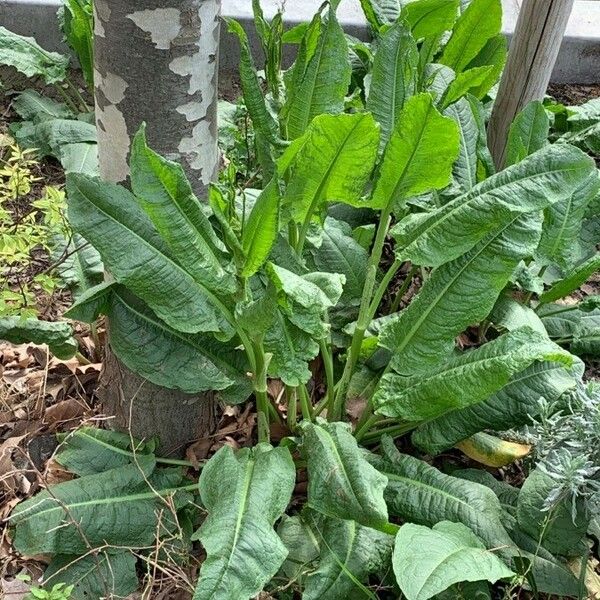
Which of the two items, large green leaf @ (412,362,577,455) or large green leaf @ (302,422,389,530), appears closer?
large green leaf @ (302,422,389,530)

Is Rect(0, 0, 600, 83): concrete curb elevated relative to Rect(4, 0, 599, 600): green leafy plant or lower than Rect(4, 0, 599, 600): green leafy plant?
elevated

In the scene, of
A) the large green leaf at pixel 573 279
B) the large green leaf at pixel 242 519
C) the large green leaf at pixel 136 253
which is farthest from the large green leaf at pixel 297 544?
the large green leaf at pixel 573 279

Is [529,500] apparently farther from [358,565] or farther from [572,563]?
[358,565]

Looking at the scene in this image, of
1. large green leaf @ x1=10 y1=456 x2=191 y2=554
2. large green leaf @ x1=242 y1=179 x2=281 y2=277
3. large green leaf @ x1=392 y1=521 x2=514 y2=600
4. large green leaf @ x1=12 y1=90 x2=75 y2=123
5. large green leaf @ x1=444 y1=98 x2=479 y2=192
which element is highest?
large green leaf @ x1=444 y1=98 x2=479 y2=192

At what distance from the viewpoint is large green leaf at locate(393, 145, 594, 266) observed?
6.16 feet

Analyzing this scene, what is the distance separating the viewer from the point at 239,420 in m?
2.43

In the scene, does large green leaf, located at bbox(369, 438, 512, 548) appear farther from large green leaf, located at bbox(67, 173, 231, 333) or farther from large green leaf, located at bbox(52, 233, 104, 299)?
large green leaf, located at bbox(52, 233, 104, 299)

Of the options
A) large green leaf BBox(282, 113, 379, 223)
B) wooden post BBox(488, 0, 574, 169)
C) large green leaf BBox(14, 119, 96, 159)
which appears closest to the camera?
large green leaf BBox(282, 113, 379, 223)

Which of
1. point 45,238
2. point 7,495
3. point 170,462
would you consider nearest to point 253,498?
point 170,462

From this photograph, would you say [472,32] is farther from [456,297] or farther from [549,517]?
[549,517]

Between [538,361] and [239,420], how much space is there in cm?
88

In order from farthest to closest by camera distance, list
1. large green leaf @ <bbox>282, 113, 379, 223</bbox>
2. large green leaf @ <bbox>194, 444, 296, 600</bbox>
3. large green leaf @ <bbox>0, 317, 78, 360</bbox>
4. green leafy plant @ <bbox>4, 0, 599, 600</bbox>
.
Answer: large green leaf @ <bbox>0, 317, 78, 360</bbox> < large green leaf @ <bbox>282, 113, 379, 223</bbox> < green leafy plant @ <bbox>4, 0, 599, 600</bbox> < large green leaf @ <bbox>194, 444, 296, 600</bbox>

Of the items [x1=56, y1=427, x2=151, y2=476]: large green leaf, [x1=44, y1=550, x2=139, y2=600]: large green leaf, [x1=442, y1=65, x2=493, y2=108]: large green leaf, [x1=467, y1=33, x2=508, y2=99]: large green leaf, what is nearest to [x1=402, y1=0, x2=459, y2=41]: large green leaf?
[x1=467, y1=33, x2=508, y2=99]: large green leaf

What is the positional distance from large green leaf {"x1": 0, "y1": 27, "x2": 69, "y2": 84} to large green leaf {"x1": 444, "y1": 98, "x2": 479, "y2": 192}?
67.1 inches
